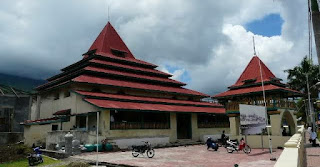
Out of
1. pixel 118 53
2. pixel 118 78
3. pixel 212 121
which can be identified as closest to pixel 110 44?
pixel 118 53

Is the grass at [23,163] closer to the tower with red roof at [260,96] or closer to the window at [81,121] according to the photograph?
the window at [81,121]

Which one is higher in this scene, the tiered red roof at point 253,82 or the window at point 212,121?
the tiered red roof at point 253,82

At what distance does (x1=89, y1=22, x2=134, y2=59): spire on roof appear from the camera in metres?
35.4

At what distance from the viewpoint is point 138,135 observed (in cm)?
2375

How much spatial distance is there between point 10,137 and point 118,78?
13.1 m

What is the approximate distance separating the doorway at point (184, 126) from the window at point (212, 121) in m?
1.62

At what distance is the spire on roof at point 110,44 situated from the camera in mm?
35403

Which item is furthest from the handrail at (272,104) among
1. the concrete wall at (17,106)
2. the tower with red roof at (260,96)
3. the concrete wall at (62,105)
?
the concrete wall at (17,106)

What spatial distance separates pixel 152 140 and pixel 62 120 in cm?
843

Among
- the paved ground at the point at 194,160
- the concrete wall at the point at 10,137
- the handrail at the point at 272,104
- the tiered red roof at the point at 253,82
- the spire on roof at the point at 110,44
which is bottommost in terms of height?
the paved ground at the point at 194,160

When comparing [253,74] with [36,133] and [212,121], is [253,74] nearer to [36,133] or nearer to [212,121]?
[212,121]

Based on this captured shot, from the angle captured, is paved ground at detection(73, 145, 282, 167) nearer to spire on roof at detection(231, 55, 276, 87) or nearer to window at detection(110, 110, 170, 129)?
window at detection(110, 110, 170, 129)

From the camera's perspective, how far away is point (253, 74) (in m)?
28.7

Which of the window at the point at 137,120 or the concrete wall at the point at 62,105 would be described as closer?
the window at the point at 137,120
